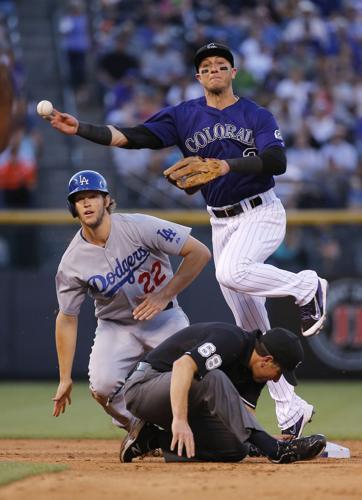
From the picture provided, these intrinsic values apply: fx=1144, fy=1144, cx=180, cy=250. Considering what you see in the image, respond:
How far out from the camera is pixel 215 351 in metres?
5.68

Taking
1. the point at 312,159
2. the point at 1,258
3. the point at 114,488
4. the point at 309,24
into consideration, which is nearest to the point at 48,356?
the point at 1,258

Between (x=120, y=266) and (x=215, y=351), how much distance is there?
1271 mm

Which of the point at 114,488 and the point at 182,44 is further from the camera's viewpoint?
the point at 182,44

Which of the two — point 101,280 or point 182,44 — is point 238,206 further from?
point 182,44

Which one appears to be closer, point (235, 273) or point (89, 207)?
point (235, 273)

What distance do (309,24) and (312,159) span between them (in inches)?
106

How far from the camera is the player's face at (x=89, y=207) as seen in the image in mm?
6578

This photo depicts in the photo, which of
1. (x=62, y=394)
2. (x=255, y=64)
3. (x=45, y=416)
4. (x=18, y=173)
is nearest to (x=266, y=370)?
(x=62, y=394)

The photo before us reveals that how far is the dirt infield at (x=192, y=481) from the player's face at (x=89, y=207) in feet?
4.49

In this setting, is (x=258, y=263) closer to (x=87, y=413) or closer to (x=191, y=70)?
(x=87, y=413)

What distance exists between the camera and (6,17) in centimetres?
1561

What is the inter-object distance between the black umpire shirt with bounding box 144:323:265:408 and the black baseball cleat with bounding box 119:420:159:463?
37cm

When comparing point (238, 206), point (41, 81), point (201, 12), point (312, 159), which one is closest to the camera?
point (238, 206)

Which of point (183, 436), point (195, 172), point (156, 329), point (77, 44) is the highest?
point (77, 44)
